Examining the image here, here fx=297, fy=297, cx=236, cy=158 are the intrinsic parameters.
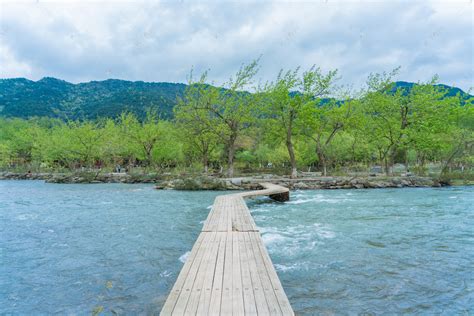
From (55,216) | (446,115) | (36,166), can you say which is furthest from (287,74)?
(36,166)

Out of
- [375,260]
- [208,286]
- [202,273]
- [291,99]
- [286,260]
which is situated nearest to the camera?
[208,286]

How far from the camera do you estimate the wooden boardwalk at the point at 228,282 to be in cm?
340

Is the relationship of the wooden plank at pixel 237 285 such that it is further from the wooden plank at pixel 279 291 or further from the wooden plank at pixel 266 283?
the wooden plank at pixel 279 291

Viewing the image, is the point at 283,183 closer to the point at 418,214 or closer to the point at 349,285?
the point at 418,214

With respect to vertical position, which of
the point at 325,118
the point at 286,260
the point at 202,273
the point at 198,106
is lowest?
the point at 286,260

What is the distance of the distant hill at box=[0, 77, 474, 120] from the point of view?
116400 millimetres

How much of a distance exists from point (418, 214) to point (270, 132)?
21.5 metres

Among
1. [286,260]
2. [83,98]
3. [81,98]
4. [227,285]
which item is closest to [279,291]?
[227,285]

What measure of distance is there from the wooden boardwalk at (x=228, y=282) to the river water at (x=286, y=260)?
93 cm

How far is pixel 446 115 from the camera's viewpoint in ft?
102

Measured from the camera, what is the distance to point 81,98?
552 ft

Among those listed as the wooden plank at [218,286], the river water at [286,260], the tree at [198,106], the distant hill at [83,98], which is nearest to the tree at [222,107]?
the tree at [198,106]

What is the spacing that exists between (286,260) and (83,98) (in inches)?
7403

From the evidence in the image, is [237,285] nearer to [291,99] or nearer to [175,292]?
[175,292]
